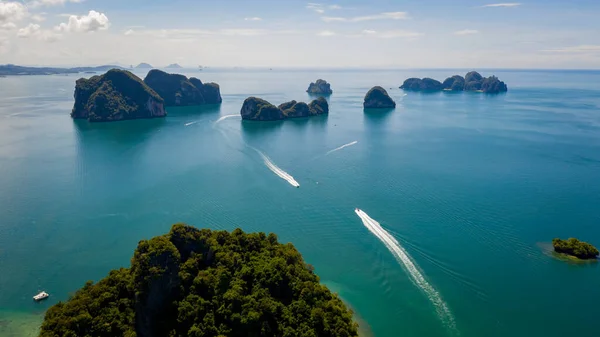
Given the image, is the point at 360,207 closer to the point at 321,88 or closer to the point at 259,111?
the point at 259,111

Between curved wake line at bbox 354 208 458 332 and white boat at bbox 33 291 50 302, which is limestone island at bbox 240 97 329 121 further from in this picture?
white boat at bbox 33 291 50 302

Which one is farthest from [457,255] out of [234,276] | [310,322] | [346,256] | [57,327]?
[57,327]

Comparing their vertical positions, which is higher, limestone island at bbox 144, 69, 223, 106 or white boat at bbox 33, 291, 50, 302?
limestone island at bbox 144, 69, 223, 106

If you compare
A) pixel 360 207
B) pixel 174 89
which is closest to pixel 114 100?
pixel 174 89

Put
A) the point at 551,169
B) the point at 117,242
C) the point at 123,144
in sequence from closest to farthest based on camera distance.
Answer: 1. the point at 117,242
2. the point at 551,169
3. the point at 123,144

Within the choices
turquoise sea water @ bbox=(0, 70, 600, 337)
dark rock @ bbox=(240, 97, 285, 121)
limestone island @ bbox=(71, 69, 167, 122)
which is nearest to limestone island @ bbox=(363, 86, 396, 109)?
dark rock @ bbox=(240, 97, 285, 121)

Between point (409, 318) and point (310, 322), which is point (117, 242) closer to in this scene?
point (310, 322)

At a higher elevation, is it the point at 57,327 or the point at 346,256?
the point at 57,327
